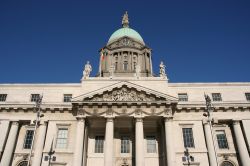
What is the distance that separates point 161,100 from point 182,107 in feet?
11.2

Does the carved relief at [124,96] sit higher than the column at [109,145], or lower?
higher

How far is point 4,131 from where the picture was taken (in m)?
31.2

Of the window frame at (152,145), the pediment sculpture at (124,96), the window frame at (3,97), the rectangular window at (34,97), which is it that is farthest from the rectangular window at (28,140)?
the window frame at (152,145)

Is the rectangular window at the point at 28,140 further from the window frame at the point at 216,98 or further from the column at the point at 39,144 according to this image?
the window frame at the point at 216,98

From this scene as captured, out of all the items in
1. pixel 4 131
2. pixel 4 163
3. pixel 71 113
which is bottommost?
pixel 4 163

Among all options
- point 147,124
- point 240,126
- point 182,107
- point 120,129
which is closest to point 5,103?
point 120,129

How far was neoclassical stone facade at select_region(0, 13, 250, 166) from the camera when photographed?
29.3 m

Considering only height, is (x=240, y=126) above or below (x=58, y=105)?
below

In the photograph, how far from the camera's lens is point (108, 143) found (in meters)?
28.3

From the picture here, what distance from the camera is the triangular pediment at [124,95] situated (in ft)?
99.7

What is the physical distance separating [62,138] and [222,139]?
19730 millimetres

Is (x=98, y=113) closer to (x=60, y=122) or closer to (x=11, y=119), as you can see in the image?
(x=60, y=122)

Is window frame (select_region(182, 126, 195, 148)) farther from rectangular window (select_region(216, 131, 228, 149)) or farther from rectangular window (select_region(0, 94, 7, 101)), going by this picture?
rectangular window (select_region(0, 94, 7, 101))

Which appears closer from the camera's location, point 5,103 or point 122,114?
point 122,114
